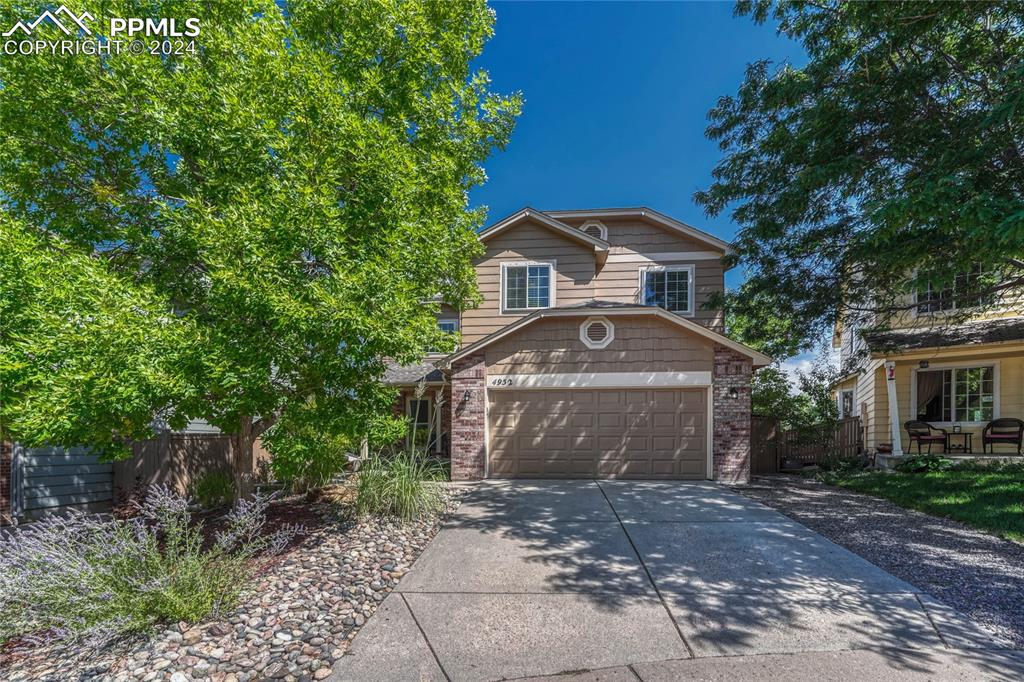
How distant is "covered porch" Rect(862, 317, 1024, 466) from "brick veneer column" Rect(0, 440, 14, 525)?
654 inches

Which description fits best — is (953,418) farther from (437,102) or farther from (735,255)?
(437,102)

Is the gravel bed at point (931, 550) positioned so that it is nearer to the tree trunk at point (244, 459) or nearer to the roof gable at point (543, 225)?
the roof gable at point (543, 225)

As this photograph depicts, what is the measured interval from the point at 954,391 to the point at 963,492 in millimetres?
5547

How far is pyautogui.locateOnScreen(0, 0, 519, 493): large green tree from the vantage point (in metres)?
4.75

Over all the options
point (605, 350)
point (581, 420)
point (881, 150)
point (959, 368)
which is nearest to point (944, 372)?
point (959, 368)

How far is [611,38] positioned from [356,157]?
7291 millimetres

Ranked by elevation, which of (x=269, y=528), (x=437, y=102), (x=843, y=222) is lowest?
(x=269, y=528)

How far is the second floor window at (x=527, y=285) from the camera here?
13523 mm

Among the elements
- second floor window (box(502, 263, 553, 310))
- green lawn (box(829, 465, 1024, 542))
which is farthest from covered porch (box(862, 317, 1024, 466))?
second floor window (box(502, 263, 553, 310))

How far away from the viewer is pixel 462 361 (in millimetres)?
10953

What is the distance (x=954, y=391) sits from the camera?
1255 cm

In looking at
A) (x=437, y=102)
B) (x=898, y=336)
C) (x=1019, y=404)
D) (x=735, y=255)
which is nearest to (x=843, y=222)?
(x=735, y=255)

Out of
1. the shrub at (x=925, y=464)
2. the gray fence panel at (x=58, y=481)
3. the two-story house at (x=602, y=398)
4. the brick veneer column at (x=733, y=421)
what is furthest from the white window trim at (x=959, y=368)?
the gray fence panel at (x=58, y=481)

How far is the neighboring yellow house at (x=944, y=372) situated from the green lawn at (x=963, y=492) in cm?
187
